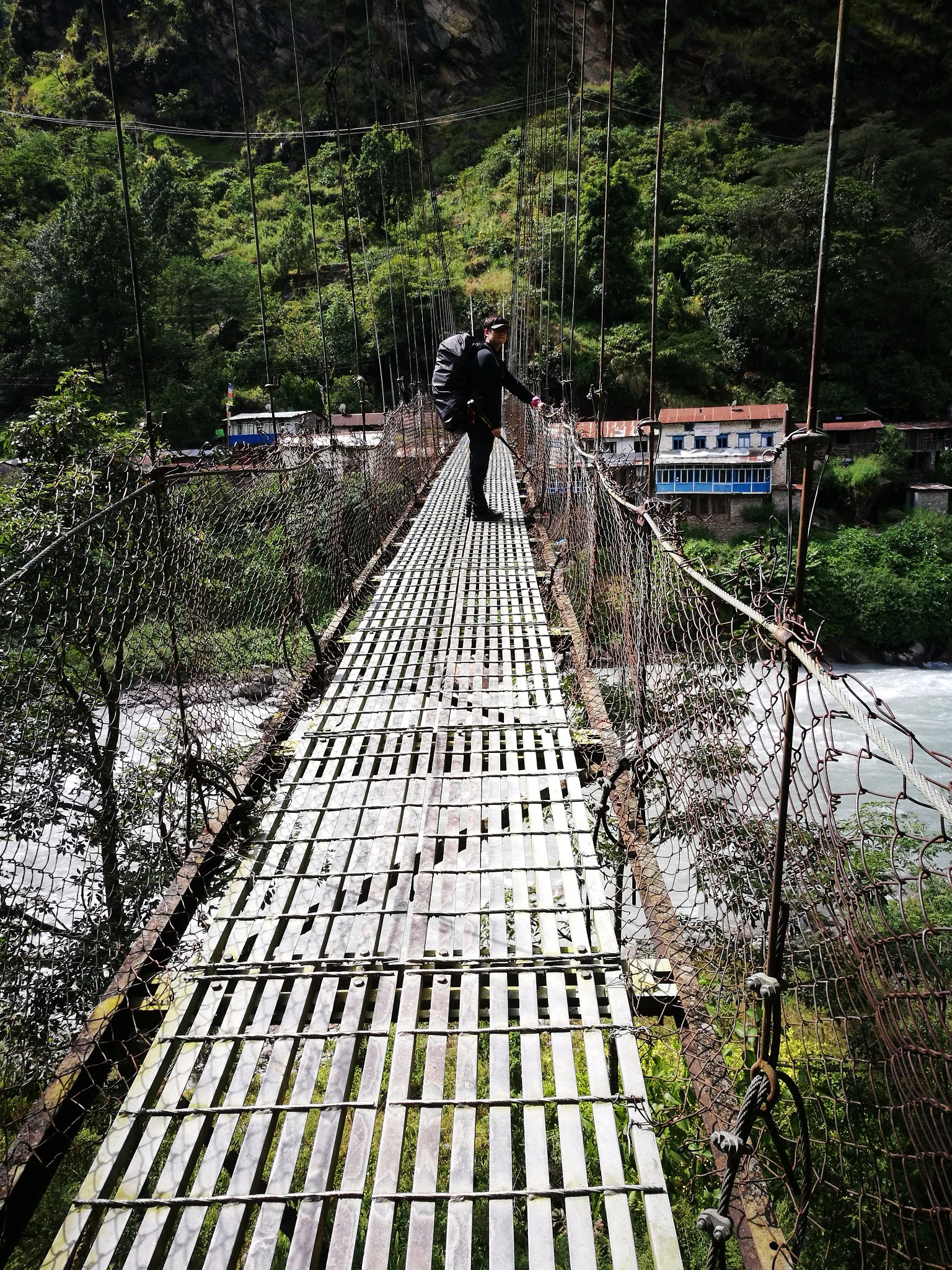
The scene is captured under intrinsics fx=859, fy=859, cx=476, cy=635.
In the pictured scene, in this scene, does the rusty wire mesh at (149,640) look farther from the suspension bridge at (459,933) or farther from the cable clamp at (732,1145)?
the cable clamp at (732,1145)

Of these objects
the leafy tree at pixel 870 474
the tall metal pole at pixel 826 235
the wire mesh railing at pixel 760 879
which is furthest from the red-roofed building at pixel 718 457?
the tall metal pole at pixel 826 235

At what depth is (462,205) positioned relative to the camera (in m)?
30.4

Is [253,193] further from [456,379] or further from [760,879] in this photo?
[760,879]

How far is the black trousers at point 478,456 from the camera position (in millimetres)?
4168

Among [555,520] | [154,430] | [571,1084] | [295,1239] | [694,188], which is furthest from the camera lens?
[694,188]

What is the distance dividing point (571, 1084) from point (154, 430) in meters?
1.54

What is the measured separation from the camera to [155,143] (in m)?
33.9

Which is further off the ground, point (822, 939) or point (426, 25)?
point (426, 25)

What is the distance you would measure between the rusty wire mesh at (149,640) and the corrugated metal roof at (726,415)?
14454mm

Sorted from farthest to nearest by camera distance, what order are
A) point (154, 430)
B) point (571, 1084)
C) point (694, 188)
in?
point (694, 188) < point (154, 430) < point (571, 1084)

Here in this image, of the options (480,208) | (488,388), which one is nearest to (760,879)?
(488,388)

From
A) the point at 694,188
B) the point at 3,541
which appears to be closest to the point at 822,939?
the point at 3,541

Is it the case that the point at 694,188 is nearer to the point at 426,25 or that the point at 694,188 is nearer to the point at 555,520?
the point at 426,25

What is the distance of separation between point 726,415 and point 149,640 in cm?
1703
